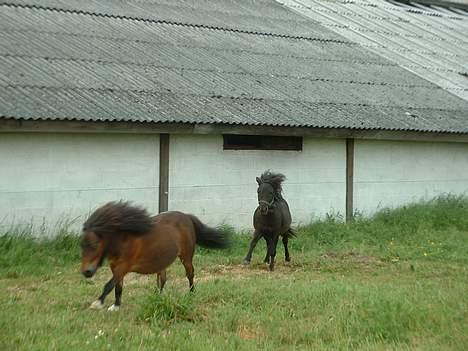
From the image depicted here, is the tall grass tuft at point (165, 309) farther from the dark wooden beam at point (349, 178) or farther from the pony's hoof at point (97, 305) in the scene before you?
the dark wooden beam at point (349, 178)

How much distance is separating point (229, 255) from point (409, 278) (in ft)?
9.23

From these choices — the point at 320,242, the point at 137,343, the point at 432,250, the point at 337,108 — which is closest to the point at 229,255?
the point at 320,242

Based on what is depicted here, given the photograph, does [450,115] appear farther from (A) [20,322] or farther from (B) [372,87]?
(A) [20,322]

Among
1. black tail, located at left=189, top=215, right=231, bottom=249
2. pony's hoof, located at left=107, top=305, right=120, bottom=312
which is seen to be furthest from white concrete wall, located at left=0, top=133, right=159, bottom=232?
pony's hoof, located at left=107, top=305, right=120, bottom=312

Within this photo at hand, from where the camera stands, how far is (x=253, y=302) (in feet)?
27.7

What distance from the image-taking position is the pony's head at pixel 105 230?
7.49 metres

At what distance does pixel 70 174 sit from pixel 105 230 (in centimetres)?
501

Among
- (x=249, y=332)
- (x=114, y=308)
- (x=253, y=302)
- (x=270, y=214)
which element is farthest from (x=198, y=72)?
(x=249, y=332)

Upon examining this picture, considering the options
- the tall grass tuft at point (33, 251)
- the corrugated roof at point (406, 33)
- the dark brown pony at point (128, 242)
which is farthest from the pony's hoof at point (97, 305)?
the corrugated roof at point (406, 33)

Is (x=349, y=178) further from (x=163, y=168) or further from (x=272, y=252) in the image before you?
(x=272, y=252)

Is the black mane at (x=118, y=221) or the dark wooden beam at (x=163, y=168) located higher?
the dark wooden beam at (x=163, y=168)

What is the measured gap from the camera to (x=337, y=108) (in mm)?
15633

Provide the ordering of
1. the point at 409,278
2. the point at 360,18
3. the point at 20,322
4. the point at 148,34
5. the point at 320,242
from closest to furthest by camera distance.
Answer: the point at 20,322
the point at 409,278
the point at 320,242
the point at 148,34
the point at 360,18

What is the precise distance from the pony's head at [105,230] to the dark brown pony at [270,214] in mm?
3280
